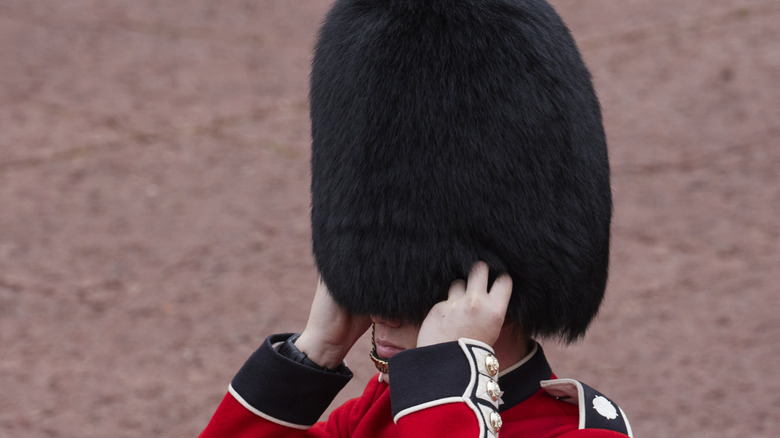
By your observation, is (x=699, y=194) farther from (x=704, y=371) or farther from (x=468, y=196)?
(x=468, y=196)

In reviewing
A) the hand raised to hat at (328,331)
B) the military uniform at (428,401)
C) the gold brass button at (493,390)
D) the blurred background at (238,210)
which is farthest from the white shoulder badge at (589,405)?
the blurred background at (238,210)

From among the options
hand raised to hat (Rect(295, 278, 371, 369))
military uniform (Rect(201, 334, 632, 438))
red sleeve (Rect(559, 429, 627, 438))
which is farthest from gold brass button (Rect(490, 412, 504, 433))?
hand raised to hat (Rect(295, 278, 371, 369))

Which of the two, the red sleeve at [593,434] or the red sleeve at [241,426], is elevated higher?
the red sleeve at [241,426]

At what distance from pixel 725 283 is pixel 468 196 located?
2.90 metres

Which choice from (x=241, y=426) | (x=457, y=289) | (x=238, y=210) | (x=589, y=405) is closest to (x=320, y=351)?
(x=241, y=426)

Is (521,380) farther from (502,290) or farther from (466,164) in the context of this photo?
(466,164)

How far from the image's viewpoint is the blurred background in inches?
141

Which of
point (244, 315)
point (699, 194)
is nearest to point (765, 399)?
point (699, 194)

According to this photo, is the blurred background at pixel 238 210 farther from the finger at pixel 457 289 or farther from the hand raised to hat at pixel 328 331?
the finger at pixel 457 289

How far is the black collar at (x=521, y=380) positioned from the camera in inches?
59.4

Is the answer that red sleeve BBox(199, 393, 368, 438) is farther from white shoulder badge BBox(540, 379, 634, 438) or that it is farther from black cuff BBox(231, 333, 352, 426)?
white shoulder badge BBox(540, 379, 634, 438)

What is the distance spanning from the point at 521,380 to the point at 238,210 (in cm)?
336

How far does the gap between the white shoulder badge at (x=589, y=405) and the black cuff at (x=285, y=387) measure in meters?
0.34

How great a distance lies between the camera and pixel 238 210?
4.75m
